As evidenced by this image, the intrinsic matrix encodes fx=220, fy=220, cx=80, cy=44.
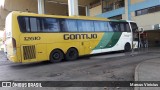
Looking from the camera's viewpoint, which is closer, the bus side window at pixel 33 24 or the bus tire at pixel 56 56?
the bus side window at pixel 33 24

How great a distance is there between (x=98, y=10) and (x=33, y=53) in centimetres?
2440

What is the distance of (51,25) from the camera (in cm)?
1391

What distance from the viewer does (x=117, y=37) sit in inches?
726

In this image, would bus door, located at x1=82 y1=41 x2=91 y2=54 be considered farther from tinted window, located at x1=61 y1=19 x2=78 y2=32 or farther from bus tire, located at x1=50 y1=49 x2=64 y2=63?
bus tire, located at x1=50 y1=49 x2=64 y2=63

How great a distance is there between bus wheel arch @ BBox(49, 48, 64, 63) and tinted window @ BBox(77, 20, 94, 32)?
2351 millimetres

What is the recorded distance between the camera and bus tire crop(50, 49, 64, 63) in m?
14.0

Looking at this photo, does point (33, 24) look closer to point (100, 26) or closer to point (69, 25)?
point (69, 25)

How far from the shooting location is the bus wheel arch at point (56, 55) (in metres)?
14.0

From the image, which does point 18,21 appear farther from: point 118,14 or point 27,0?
point 27,0

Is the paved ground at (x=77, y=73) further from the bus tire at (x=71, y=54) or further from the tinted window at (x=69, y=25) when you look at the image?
the tinted window at (x=69, y=25)

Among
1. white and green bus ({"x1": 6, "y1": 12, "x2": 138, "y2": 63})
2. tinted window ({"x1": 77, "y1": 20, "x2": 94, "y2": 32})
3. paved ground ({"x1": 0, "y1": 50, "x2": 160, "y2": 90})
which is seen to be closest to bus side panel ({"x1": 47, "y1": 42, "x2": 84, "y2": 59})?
white and green bus ({"x1": 6, "y1": 12, "x2": 138, "y2": 63})

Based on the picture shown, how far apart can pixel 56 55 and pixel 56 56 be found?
0.07 metres

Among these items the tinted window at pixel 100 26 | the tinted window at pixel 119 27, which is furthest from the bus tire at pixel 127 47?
the tinted window at pixel 100 26

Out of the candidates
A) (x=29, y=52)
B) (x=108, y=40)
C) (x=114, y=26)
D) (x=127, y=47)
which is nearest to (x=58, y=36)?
(x=29, y=52)
